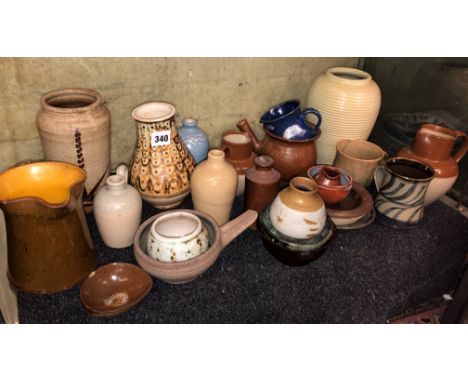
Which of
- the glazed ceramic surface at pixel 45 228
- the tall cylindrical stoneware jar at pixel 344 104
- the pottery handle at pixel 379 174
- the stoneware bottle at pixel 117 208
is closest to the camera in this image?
the glazed ceramic surface at pixel 45 228

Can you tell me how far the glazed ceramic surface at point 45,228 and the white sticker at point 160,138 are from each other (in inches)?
12.9

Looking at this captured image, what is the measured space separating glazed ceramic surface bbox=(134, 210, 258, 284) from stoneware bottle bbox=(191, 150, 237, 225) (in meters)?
0.11

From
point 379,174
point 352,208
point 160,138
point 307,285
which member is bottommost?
point 307,285

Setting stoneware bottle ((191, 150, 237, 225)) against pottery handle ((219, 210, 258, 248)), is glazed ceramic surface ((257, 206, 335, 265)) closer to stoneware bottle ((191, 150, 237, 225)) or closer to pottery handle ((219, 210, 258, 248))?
pottery handle ((219, 210, 258, 248))

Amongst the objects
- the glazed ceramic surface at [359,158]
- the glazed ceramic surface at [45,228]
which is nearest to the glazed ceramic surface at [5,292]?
the glazed ceramic surface at [45,228]

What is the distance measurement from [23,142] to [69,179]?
53 cm

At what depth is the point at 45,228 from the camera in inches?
48.9

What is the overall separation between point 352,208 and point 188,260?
773 mm

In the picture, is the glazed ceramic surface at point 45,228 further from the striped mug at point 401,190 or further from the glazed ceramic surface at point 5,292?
the striped mug at point 401,190

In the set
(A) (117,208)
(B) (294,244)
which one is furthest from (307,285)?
(A) (117,208)

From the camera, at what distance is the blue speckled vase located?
1805mm

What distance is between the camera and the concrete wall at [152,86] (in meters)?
1.65

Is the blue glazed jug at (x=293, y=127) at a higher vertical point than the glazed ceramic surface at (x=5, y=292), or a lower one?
higher

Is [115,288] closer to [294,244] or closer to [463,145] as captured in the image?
[294,244]
